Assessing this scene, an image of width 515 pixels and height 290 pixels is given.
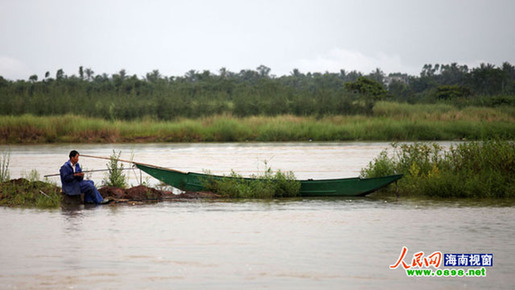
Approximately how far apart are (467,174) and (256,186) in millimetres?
4920

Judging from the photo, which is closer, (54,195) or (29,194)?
(54,195)

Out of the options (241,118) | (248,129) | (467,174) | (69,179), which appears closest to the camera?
(69,179)

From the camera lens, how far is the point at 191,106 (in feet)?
131

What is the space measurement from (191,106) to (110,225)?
27994 millimetres

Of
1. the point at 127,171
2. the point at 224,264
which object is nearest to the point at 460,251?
the point at 224,264

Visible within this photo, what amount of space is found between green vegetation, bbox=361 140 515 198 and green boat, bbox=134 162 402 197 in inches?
44.9

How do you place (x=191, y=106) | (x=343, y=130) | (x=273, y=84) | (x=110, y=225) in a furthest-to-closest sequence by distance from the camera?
(x=273, y=84) < (x=191, y=106) < (x=343, y=130) < (x=110, y=225)

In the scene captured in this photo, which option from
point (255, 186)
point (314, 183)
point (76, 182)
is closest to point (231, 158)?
point (255, 186)

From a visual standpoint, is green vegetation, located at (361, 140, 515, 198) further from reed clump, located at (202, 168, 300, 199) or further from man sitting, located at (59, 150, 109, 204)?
man sitting, located at (59, 150, 109, 204)

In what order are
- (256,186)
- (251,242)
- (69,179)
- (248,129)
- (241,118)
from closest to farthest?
(251,242), (69,179), (256,186), (248,129), (241,118)

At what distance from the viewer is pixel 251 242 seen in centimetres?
1054

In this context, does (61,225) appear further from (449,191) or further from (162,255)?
(449,191)

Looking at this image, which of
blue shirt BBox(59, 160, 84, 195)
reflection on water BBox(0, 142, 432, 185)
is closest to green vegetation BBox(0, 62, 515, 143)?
reflection on water BBox(0, 142, 432, 185)

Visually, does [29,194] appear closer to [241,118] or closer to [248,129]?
[248,129]
